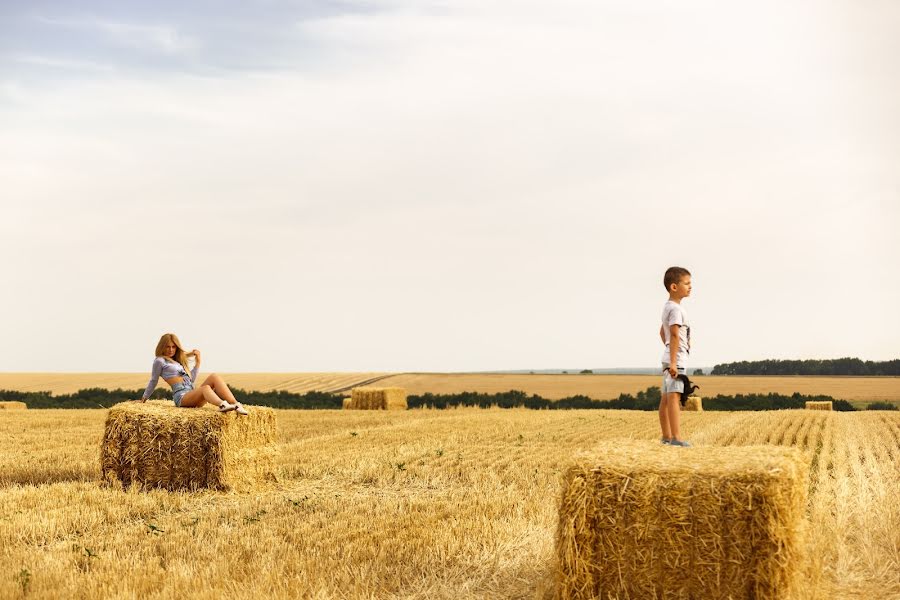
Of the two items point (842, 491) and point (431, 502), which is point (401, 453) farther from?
point (842, 491)

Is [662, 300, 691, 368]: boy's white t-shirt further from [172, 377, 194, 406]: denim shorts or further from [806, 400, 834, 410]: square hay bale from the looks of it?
[806, 400, 834, 410]: square hay bale

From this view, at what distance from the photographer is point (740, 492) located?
5605mm

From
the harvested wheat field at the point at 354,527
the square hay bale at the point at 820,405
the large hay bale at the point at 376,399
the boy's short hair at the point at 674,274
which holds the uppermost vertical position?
the boy's short hair at the point at 674,274

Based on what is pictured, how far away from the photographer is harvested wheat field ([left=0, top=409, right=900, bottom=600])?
251 inches

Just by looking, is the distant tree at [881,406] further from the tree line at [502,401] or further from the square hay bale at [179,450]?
the square hay bale at [179,450]

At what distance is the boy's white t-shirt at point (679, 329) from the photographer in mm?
8375

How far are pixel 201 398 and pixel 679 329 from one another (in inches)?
234

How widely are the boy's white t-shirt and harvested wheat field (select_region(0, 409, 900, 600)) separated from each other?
1.34 metres

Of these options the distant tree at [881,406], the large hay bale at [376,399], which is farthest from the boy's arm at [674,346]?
the distant tree at [881,406]

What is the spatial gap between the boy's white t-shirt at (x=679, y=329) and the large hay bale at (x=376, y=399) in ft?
73.3

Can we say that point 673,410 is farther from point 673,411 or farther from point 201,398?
point 201,398

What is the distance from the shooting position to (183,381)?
11.7 meters

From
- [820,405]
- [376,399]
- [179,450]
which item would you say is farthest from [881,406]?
[179,450]

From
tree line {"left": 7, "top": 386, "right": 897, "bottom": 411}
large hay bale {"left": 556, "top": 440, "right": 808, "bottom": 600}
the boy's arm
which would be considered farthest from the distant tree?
large hay bale {"left": 556, "top": 440, "right": 808, "bottom": 600}
